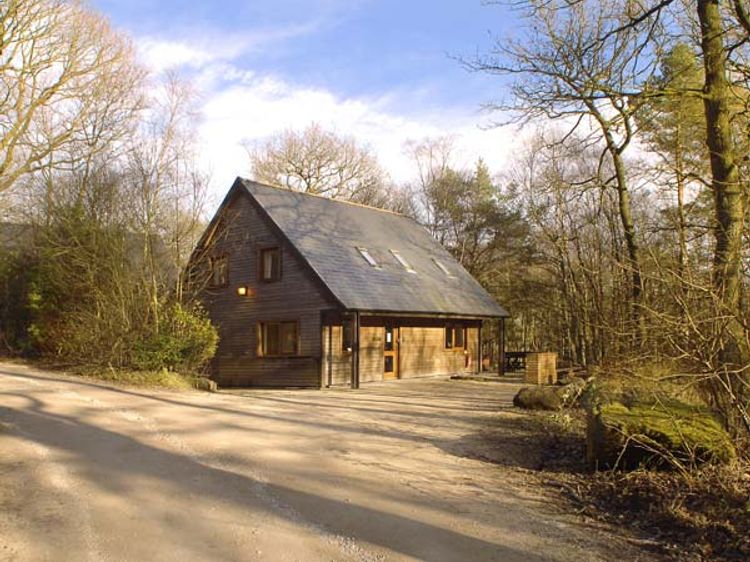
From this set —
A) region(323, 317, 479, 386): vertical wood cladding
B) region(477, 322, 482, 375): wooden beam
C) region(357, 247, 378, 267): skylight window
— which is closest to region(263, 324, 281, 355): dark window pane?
region(323, 317, 479, 386): vertical wood cladding

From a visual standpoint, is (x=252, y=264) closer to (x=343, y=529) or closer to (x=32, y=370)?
(x=32, y=370)

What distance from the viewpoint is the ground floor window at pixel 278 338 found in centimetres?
2095

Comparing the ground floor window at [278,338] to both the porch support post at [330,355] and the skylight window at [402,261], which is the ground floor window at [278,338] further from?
the skylight window at [402,261]

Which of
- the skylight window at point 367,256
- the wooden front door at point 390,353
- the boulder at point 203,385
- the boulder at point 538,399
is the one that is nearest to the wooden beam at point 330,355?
the wooden front door at point 390,353

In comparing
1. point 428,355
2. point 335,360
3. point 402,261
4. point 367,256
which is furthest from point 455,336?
point 335,360

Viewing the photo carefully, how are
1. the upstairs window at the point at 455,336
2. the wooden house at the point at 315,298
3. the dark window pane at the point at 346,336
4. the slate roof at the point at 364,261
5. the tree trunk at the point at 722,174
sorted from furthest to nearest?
the upstairs window at the point at 455,336
the dark window pane at the point at 346,336
the slate roof at the point at 364,261
the wooden house at the point at 315,298
the tree trunk at the point at 722,174

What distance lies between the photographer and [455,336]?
2614 cm

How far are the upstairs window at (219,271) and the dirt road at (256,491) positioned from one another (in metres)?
11.7

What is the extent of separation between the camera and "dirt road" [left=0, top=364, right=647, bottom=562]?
4977mm

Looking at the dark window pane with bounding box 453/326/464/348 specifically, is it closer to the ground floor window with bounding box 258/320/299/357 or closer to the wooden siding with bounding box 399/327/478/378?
the wooden siding with bounding box 399/327/478/378

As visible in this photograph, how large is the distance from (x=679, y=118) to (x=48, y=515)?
37.7 ft

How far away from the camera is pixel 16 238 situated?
2334 centimetres

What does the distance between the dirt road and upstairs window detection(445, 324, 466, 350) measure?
46.1ft

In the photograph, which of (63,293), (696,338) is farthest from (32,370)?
(696,338)
